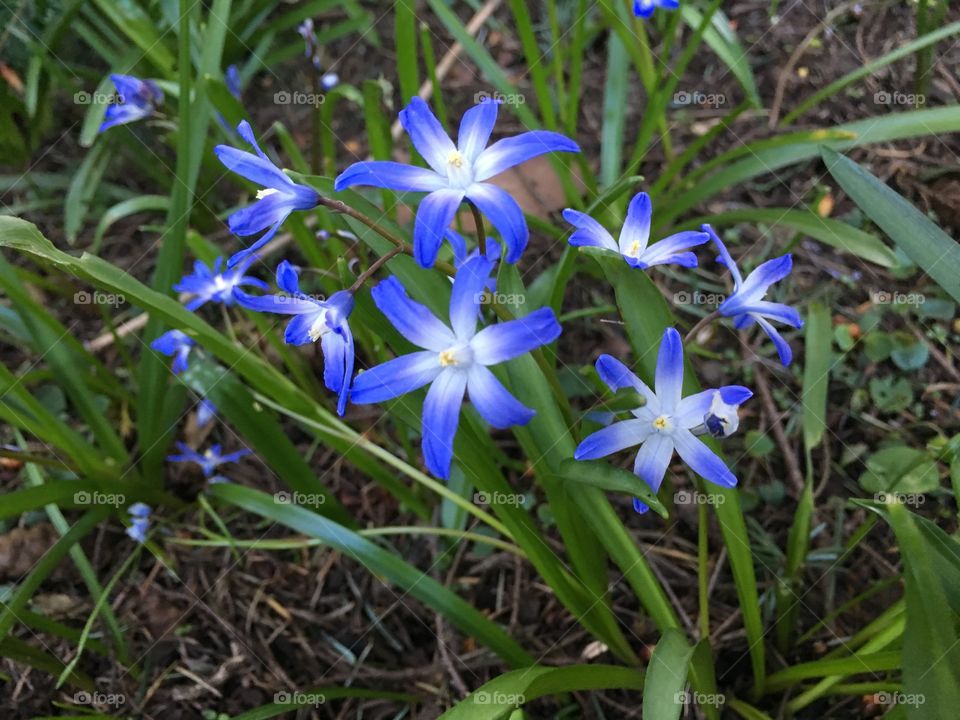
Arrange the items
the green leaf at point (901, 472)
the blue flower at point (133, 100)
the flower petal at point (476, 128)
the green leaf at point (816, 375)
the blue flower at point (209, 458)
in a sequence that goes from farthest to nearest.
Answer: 1. the blue flower at point (133, 100)
2. the blue flower at point (209, 458)
3. the green leaf at point (816, 375)
4. the green leaf at point (901, 472)
5. the flower petal at point (476, 128)

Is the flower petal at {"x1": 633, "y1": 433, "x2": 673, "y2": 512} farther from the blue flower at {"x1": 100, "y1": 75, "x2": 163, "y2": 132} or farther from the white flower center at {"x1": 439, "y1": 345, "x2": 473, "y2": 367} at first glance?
the blue flower at {"x1": 100, "y1": 75, "x2": 163, "y2": 132}

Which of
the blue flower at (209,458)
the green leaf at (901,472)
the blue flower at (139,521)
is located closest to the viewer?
the green leaf at (901,472)

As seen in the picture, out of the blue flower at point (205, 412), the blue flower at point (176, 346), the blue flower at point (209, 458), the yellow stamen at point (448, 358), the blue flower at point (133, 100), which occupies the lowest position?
the blue flower at point (209, 458)

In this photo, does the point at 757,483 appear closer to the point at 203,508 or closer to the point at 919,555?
the point at 919,555

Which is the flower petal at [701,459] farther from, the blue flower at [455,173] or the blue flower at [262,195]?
the blue flower at [262,195]

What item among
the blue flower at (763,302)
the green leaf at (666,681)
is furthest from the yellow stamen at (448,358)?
the green leaf at (666,681)
